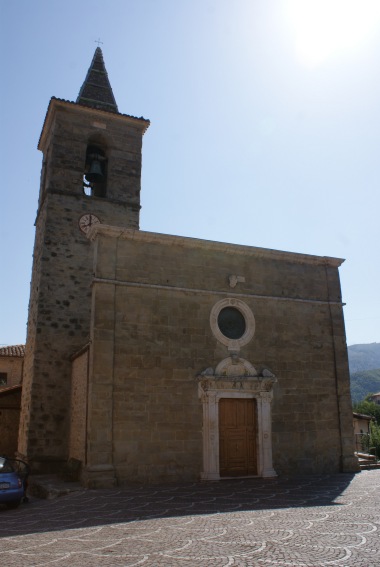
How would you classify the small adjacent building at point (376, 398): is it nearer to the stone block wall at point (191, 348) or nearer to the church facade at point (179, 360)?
the stone block wall at point (191, 348)

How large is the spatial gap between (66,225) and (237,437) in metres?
9.31

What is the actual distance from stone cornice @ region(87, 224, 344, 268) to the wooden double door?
4223 mm

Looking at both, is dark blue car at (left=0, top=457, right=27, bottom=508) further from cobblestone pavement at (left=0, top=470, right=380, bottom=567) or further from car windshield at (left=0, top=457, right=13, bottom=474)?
cobblestone pavement at (left=0, top=470, right=380, bottom=567)

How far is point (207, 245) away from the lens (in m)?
13.8

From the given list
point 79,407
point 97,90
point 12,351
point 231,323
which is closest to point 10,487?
point 79,407

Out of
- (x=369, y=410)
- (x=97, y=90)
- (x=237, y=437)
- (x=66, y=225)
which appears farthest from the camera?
(x=369, y=410)

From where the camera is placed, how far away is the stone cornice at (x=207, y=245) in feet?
42.0

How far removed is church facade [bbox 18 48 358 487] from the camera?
12.0m

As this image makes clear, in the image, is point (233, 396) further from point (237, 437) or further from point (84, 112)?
point (84, 112)

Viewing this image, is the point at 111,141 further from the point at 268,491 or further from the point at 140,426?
the point at 268,491

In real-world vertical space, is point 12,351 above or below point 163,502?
above

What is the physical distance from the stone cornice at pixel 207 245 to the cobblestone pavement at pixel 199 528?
6.21 meters

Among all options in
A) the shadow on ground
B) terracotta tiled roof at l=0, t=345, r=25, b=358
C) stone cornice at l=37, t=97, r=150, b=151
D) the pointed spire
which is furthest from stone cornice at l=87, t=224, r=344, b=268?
terracotta tiled roof at l=0, t=345, r=25, b=358

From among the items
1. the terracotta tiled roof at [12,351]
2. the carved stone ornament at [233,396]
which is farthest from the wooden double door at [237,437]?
the terracotta tiled roof at [12,351]
